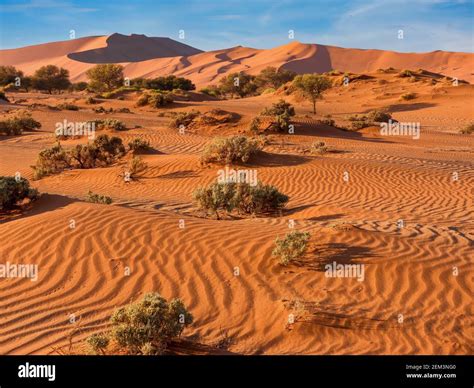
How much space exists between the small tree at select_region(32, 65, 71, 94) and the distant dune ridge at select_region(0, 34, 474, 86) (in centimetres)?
3123

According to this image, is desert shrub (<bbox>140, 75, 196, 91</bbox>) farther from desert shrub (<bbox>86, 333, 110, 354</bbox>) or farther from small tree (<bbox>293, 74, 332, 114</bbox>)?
desert shrub (<bbox>86, 333, 110, 354</bbox>)

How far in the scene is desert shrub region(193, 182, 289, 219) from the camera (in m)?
9.63

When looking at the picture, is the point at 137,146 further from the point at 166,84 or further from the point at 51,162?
the point at 166,84

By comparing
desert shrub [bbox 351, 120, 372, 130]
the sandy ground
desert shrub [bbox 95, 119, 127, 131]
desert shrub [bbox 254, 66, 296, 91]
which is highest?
desert shrub [bbox 254, 66, 296, 91]

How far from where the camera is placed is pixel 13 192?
351 inches

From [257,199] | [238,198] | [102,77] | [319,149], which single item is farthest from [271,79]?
[238,198]

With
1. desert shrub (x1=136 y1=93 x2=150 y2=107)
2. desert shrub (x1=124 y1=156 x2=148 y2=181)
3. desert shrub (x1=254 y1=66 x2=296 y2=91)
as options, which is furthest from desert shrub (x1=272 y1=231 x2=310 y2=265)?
desert shrub (x1=254 y1=66 x2=296 y2=91)

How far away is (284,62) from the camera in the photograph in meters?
91.6

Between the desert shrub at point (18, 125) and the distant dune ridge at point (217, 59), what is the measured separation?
187 ft

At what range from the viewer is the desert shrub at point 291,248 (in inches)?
252

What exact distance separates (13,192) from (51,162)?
22.3 ft

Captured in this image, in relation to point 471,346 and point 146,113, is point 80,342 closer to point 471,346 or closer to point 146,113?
point 471,346
